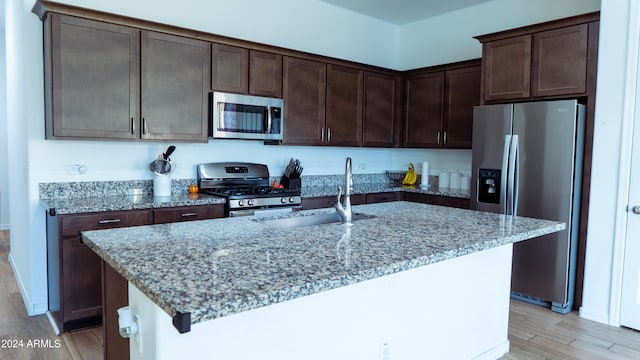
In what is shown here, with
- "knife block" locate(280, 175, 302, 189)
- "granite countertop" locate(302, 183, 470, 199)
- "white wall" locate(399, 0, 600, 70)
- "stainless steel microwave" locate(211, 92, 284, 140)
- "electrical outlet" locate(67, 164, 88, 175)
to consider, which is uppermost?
"white wall" locate(399, 0, 600, 70)

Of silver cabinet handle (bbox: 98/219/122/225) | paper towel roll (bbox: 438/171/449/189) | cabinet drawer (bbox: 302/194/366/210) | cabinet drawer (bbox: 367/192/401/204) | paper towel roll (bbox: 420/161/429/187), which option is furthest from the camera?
paper towel roll (bbox: 420/161/429/187)

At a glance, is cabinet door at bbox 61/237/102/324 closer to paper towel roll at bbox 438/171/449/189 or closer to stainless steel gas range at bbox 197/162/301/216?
stainless steel gas range at bbox 197/162/301/216

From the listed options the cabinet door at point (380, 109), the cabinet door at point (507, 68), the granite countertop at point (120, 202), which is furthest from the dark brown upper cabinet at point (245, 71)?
the cabinet door at point (507, 68)

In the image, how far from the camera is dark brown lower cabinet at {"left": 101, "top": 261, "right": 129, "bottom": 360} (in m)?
1.76

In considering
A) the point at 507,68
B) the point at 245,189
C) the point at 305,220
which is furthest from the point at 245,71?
the point at 507,68

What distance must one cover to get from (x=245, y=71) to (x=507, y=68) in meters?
2.37

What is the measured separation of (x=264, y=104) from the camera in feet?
13.3

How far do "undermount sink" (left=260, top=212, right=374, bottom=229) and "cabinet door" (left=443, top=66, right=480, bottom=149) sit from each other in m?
2.49

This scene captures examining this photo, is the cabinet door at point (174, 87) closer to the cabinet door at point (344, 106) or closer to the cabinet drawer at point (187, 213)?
the cabinet drawer at point (187, 213)

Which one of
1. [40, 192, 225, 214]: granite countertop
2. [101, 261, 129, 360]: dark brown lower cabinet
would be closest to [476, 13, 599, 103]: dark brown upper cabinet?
[40, 192, 225, 214]: granite countertop

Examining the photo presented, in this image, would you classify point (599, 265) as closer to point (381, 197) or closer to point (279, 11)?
point (381, 197)

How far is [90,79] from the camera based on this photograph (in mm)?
3152

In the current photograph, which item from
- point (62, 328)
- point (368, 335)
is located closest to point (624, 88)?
point (368, 335)

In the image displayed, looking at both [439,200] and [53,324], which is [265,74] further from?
[53,324]
